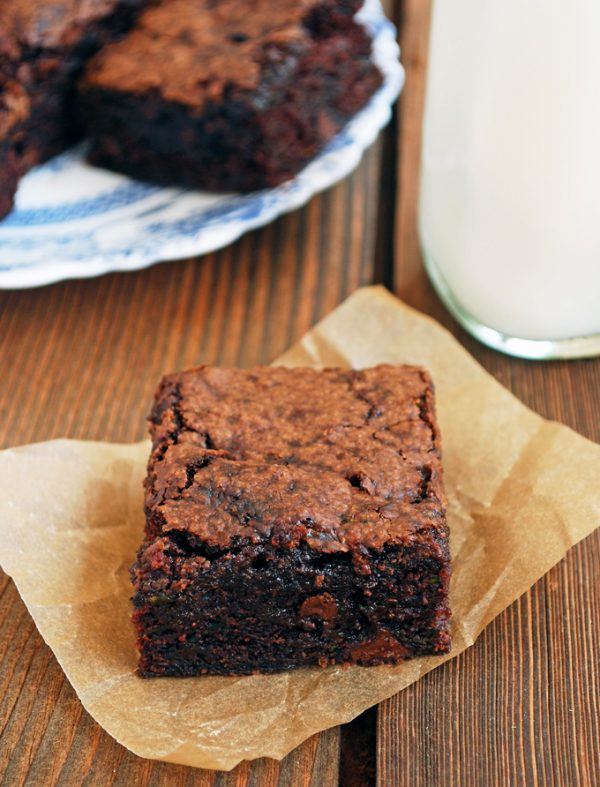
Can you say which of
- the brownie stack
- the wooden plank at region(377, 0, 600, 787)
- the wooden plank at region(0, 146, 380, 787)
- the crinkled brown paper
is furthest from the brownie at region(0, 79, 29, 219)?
the wooden plank at region(377, 0, 600, 787)

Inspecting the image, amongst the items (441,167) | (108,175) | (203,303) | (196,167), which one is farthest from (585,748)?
(108,175)

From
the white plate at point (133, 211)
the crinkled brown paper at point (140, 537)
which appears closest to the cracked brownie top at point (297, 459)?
the crinkled brown paper at point (140, 537)

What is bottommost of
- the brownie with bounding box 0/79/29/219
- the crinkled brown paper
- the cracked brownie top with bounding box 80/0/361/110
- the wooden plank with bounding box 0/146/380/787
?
the wooden plank with bounding box 0/146/380/787

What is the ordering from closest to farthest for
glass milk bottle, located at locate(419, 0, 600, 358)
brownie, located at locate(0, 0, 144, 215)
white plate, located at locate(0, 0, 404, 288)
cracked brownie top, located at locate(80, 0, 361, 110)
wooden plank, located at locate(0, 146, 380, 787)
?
glass milk bottle, located at locate(419, 0, 600, 358), wooden plank, located at locate(0, 146, 380, 787), white plate, located at locate(0, 0, 404, 288), cracked brownie top, located at locate(80, 0, 361, 110), brownie, located at locate(0, 0, 144, 215)

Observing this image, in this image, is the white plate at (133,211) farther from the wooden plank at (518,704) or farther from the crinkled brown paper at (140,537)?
A: the wooden plank at (518,704)

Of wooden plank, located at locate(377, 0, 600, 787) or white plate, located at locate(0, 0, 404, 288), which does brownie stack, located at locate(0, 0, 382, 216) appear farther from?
wooden plank, located at locate(377, 0, 600, 787)

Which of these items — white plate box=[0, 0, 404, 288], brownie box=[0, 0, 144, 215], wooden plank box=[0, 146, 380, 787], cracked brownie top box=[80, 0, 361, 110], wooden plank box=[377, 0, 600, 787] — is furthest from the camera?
brownie box=[0, 0, 144, 215]
